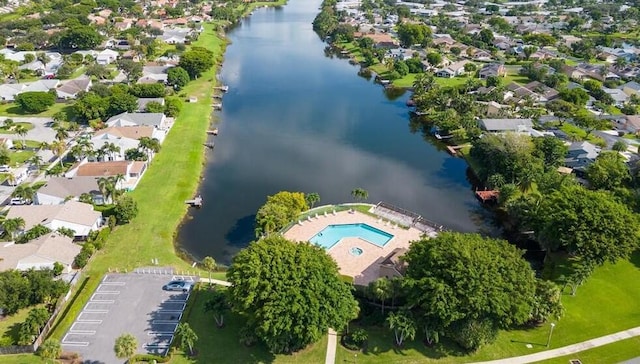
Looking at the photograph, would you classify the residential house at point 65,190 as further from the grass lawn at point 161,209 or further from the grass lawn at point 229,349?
the grass lawn at point 229,349

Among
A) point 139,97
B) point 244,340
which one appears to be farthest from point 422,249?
point 139,97

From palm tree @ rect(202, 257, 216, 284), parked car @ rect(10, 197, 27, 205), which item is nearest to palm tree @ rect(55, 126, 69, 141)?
parked car @ rect(10, 197, 27, 205)

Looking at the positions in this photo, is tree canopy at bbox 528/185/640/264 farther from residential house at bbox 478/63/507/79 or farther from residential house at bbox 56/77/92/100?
residential house at bbox 56/77/92/100

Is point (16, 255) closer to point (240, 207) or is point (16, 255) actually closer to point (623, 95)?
point (240, 207)

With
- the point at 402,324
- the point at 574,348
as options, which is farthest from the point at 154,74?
the point at 574,348

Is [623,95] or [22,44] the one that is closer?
[623,95]

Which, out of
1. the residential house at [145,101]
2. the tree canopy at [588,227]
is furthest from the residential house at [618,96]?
the residential house at [145,101]

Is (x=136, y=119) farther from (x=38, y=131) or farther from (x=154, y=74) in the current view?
(x=154, y=74)
